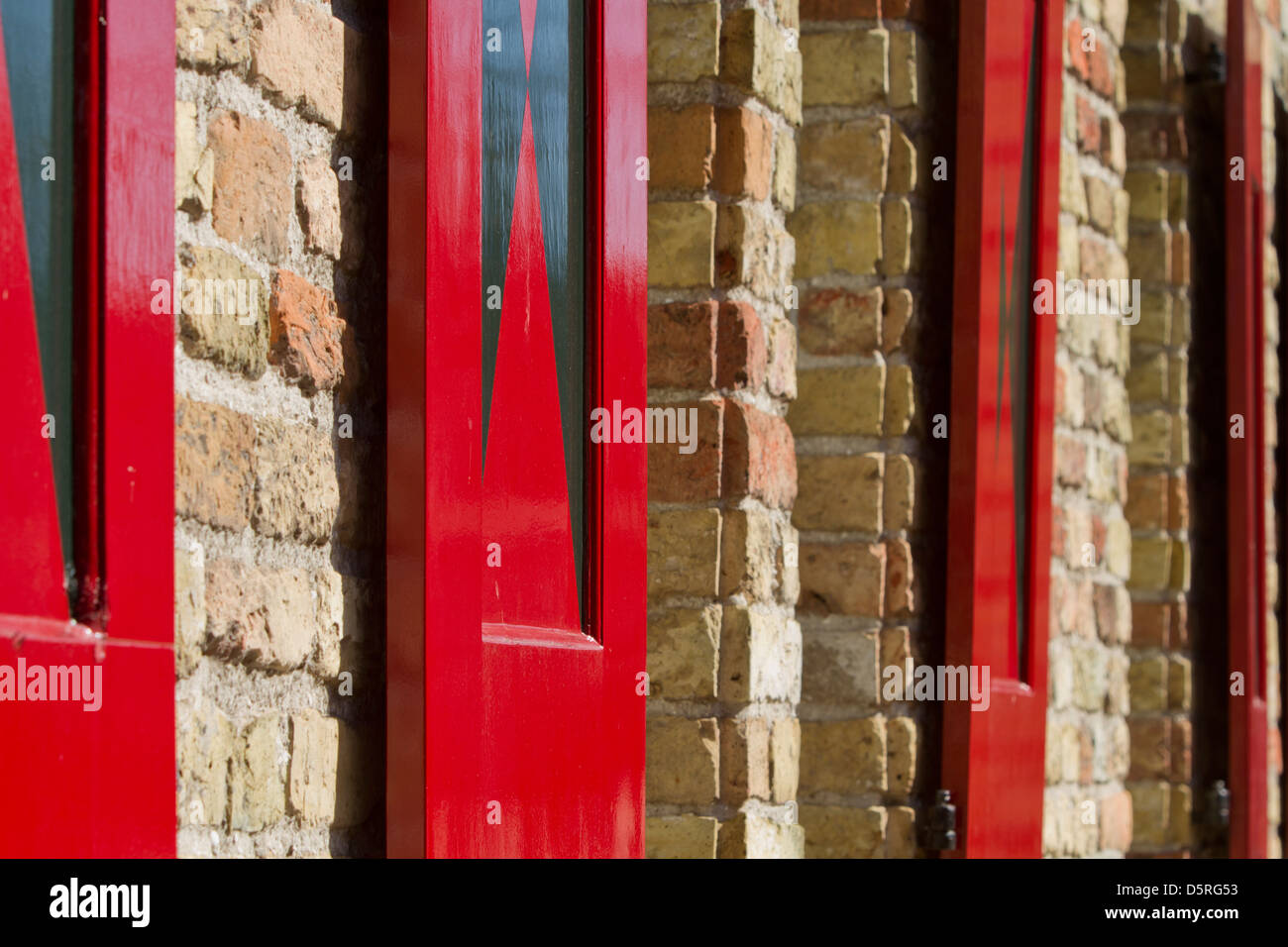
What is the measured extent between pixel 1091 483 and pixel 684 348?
59.8 inches

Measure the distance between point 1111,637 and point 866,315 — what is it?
53.9 inches

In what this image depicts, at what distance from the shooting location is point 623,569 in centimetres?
215

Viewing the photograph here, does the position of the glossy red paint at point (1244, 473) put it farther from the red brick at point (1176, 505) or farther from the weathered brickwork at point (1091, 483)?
the weathered brickwork at point (1091, 483)

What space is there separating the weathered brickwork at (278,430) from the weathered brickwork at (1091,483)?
2066mm

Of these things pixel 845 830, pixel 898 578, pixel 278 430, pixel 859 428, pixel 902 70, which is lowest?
pixel 845 830

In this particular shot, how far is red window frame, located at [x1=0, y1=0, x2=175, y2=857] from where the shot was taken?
1.25 metres

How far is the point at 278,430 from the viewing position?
5.31ft

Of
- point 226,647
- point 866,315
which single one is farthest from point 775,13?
point 226,647

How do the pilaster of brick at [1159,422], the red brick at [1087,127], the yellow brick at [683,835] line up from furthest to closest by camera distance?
the pilaster of brick at [1159,422] → the red brick at [1087,127] → the yellow brick at [683,835]

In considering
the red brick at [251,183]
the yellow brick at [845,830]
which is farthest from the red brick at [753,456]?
the red brick at [251,183]

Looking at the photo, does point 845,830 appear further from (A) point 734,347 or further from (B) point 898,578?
(A) point 734,347

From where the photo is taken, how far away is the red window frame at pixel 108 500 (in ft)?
4.10

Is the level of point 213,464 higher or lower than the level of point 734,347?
lower

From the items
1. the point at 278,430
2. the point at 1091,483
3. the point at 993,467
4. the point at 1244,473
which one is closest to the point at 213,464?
the point at 278,430
